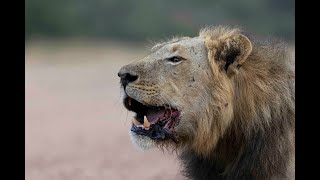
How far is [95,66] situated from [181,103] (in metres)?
18.7

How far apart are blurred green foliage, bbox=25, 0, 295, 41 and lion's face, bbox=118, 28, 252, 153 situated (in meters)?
20.5

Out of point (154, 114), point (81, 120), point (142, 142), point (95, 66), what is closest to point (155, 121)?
point (154, 114)

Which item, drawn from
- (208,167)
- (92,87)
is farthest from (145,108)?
(92,87)

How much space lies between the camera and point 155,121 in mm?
5535

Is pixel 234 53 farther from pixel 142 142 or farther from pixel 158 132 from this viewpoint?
pixel 142 142

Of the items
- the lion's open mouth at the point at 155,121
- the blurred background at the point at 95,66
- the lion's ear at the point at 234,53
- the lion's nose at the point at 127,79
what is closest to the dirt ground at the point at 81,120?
the blurred background at the point at 95,66

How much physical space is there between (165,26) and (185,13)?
0.77 m

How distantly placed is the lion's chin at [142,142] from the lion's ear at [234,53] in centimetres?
61

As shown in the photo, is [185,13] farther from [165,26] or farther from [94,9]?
[94,9]

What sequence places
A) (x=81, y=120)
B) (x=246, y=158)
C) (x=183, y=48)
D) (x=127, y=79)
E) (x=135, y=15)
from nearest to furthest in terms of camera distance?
(x=127, y=79)
(x=246, y=158)
(x=183, y=48)
(x=81, y=120)
(x=135, y=15)

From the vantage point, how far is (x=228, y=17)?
2720cm

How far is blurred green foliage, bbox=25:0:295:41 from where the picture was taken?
87.9 ft

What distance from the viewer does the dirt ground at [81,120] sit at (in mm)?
8203

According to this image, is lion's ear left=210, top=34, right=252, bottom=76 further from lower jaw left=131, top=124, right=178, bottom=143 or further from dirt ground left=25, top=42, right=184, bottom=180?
dirt ground left=25, top=42, right=184, bottom=180
